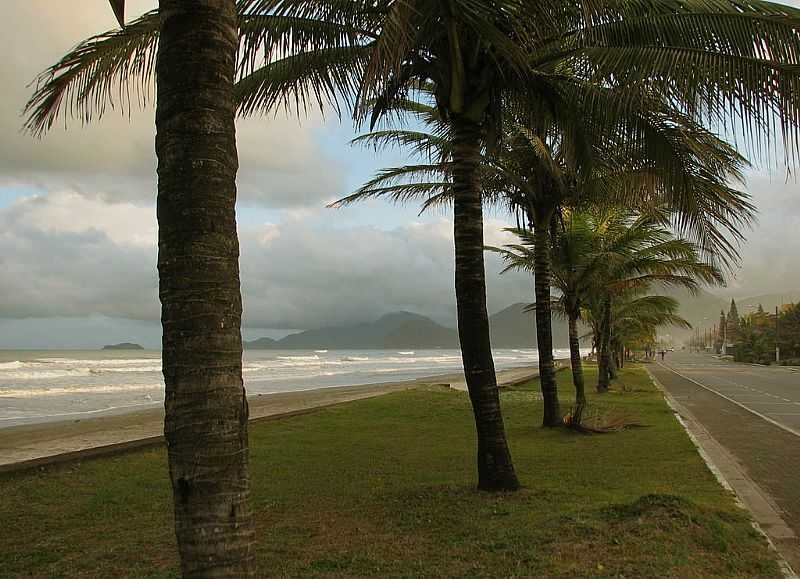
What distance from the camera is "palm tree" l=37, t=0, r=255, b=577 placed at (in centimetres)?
268

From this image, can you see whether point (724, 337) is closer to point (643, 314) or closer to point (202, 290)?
point (643, 314)

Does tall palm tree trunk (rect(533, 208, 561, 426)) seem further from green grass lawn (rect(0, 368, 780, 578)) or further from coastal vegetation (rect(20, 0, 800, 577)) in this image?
coastal vegetation (rect(20, 0, 800, 577))

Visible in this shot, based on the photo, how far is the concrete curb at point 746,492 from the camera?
5645mm

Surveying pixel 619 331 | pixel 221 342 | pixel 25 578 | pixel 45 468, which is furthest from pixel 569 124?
pixel 619 331

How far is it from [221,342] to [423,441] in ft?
31.0

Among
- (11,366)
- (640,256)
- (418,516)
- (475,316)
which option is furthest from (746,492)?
(11,366)

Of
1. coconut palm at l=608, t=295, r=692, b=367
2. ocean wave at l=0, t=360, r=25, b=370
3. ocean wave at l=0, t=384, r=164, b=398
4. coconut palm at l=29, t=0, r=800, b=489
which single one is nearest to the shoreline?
coconut palm at l=29, t=0, r=800, b=489

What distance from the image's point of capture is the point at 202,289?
2785 mm

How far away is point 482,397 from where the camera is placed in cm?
725

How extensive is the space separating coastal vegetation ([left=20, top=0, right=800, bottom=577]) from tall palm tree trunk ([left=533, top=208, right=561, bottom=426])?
297 centimetres

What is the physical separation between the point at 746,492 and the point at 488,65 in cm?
522

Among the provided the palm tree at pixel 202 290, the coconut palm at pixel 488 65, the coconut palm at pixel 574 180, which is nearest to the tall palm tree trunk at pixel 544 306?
the coconut palm at pixel 574 180

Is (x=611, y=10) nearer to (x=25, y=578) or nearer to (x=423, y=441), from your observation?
(x=25, y=578)

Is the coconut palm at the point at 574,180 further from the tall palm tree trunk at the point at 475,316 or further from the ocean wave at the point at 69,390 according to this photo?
the ocean wave at the point at 69,390
